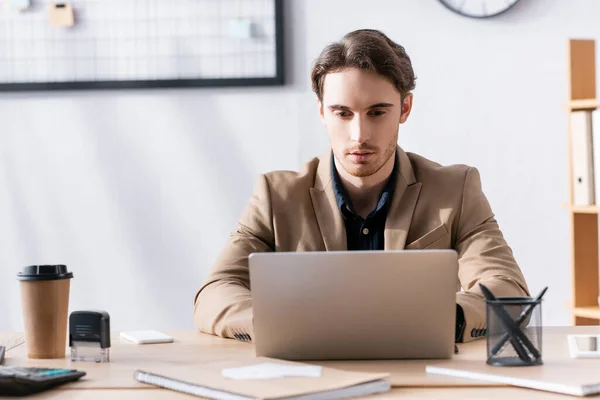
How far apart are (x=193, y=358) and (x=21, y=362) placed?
11.1 inches

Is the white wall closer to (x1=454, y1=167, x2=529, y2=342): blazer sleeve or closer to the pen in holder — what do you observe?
(x1=454, y1=167, x2=529, y2=342): blazer sleeve

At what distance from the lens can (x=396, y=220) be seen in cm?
202

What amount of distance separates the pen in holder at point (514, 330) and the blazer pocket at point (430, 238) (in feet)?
2.33

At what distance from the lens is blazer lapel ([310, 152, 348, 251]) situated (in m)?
2.03

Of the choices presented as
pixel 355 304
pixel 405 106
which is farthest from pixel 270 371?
pixel 405 106

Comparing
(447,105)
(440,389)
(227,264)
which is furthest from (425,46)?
(440,389)

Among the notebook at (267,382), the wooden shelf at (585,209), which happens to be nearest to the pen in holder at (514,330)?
the notebook at (267,382)

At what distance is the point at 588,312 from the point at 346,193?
3.38 ft

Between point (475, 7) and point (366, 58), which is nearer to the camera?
point (366, 58)

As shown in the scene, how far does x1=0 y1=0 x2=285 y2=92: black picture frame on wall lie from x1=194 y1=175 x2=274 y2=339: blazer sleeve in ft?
3.36

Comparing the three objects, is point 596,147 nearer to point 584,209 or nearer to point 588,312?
point 584,209

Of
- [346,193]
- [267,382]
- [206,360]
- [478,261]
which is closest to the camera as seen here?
[267,382]

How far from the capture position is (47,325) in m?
1.42

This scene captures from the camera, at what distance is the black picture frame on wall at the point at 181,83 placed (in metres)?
3.06
